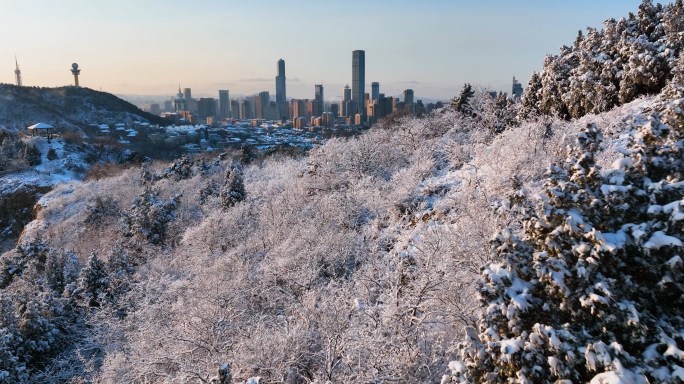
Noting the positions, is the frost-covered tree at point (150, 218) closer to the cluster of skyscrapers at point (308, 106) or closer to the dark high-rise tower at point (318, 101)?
the cluster of skyscrapers at point (308, 106)

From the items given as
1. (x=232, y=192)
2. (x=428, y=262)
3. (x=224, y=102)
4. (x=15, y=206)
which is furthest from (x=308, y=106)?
(x=428, y=262)

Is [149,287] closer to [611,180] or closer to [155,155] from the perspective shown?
[611,180]

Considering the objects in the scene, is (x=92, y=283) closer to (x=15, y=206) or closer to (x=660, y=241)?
(x=660, y=241)

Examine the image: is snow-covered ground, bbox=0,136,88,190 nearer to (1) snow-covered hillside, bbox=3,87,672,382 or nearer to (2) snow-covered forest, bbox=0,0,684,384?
(2) snow-covered forest, bbox=0,0,684,384

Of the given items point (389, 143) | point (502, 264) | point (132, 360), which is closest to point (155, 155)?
point (389, 143)

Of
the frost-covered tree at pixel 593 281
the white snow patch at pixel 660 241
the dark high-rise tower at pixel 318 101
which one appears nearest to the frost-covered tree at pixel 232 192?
the frost-covered tree at pixel 593 281

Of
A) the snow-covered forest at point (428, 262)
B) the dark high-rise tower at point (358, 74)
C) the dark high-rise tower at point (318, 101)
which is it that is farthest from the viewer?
the dark high-rise tower at point (358, 74)

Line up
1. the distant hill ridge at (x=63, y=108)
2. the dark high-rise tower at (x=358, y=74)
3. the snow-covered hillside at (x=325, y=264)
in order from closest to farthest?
the snow-covered hillside at (x=325, y=264) → the distant hill ridge at (x=63, y=108) → the dark high-rise tower at (x=358, y=74)
